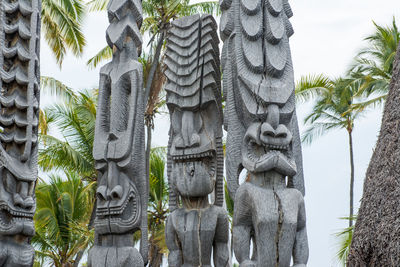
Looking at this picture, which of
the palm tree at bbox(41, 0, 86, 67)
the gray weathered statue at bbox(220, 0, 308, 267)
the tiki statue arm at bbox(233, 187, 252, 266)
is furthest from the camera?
the palm tree at bbox(41, 0, 86, 67)

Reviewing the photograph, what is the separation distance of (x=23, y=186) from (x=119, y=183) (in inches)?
43.5

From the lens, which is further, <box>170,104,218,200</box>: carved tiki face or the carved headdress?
<box>170,104,218,200</box>: carved tiki face

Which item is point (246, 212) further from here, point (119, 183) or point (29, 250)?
point (29, 250)

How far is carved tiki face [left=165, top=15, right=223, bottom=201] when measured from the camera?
5.16m

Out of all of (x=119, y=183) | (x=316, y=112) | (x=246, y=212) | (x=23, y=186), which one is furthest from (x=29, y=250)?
(x=316, y=112)

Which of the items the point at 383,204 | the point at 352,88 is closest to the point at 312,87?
the point at 352,88

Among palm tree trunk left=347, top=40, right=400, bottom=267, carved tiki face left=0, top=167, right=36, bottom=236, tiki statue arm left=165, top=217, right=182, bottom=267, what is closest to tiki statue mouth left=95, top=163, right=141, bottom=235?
tiki statue arm left=165, top=217, right=182, bottom=267

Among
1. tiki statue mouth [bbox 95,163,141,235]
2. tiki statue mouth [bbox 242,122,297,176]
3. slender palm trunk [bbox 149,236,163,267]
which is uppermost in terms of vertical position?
tiki statue mouth [bbox 242,122,297,176]

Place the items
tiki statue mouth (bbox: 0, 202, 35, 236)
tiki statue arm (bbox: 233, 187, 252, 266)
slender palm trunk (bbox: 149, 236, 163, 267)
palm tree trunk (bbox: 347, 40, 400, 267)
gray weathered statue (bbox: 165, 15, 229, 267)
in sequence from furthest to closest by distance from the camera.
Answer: slender palm trunk (bbox: 149, 236, 163, 267) < palm tree trunk (bbox: 347, 40, 400, 267) < tiki statue mouth (bbox: 0, 202, 35, 236) < gray weathered statue (bbox: 165, 15, 229, 267) < tiki statue arm (bbox: 233, 187, 252, 266)

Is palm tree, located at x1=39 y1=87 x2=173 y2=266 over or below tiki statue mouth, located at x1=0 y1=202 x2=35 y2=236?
over

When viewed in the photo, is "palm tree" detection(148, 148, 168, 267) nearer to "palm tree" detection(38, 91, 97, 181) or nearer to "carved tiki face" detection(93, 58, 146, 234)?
"palm tree" detection(38, 91, 97, 181)

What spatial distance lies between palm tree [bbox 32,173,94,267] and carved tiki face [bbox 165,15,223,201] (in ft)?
38.1

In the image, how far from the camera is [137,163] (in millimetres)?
5555

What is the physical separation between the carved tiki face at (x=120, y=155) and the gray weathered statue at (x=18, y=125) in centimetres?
81
